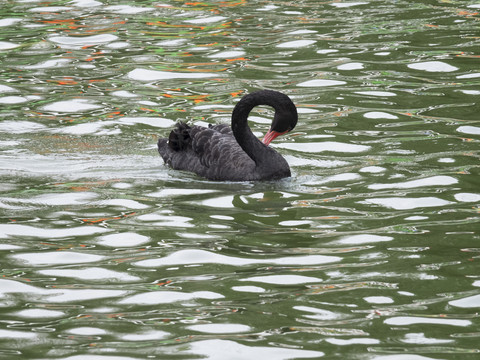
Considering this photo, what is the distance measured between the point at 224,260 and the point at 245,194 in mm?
1949

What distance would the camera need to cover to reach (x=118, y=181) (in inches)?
348

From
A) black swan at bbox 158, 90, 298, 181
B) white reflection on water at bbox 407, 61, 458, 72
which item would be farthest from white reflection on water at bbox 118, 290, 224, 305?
white reflection on water at bbox 407, 61, 458, 72

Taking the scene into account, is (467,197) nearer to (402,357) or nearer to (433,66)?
(402,357)

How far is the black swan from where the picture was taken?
875 cm

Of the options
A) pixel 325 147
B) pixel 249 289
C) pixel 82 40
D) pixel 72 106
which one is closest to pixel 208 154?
pixel 325 147

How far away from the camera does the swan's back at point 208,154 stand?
351 inches

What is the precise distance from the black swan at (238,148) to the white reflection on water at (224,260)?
2.19 meters

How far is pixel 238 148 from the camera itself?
926 centimetres

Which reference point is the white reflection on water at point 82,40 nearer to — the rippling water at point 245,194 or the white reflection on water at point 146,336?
the rippling water at point 245,194

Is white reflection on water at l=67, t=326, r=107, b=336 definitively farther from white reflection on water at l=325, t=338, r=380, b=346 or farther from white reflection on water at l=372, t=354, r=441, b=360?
white reflection on water at l=372, t=354, r=441, b=360

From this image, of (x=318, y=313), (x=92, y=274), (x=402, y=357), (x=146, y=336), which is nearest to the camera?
(x=402, y=357)

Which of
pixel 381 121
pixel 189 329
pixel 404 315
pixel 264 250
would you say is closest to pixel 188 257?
pixel 264 250

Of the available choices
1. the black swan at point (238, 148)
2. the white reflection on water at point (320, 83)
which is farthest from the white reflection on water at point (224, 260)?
the white reflection on water at point (320, 83)

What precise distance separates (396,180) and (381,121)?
7.12 ft
